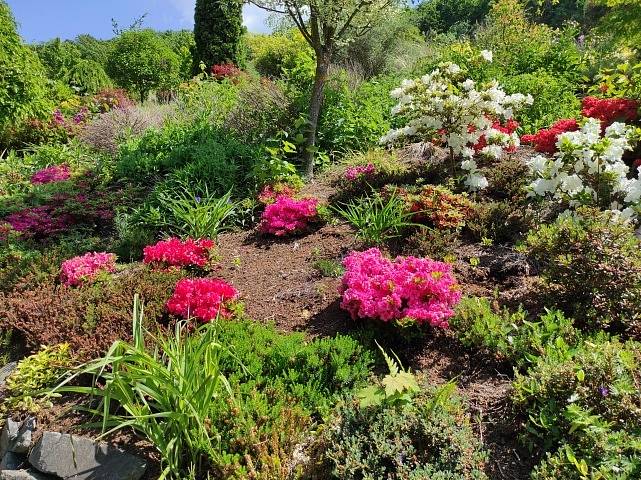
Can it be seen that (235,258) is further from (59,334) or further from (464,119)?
(464,119)

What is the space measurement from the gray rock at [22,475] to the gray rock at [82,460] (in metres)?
0.05

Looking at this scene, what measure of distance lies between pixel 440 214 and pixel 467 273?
2.44 feet

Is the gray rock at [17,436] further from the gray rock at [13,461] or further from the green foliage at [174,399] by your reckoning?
the green foliage at [174,399]

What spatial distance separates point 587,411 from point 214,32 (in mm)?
16307

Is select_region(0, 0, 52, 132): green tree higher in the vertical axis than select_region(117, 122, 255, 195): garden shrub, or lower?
higher

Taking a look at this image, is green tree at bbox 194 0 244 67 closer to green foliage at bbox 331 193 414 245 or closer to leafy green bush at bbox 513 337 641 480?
green foliage at bbox 331 193 414 245

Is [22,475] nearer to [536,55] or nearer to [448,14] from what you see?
[536,55]

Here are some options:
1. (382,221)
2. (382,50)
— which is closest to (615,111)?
(382,221)

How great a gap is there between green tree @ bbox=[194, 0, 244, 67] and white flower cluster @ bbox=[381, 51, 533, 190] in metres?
12.2

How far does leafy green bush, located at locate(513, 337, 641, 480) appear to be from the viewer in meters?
2.14

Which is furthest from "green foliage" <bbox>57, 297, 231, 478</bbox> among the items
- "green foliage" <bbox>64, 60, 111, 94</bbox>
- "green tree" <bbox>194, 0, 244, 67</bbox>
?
"green tree" <bbox>194, 0, 244, 67</bbox>

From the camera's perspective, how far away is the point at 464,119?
5344 mm

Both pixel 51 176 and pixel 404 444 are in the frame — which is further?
pixel 51 176

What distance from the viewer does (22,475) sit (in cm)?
304
